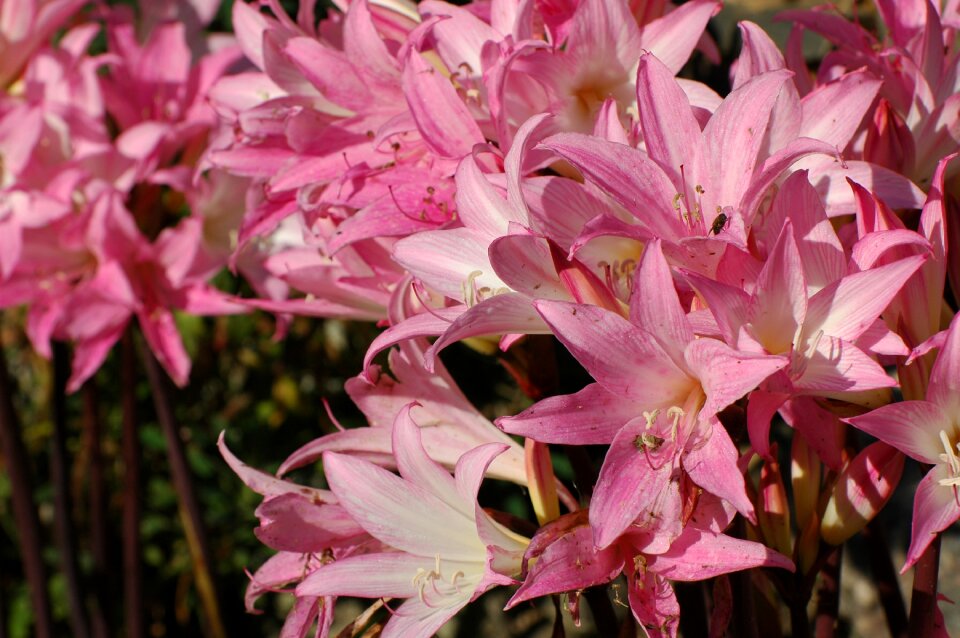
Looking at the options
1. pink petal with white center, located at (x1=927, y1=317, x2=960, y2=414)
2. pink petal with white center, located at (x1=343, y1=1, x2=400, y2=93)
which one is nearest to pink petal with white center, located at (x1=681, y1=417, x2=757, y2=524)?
pink petal with white center, located at (x1=927, y1=317, x2=960, y2=414)

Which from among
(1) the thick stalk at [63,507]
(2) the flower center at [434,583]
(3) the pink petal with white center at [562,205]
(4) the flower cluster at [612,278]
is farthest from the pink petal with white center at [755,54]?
(1) the thick stalk at [63,507]

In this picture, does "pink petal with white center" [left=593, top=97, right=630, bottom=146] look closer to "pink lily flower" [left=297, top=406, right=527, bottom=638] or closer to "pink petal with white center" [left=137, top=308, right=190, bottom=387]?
"pink lily flower" [left=297, top=406, right=527, bottom=638]

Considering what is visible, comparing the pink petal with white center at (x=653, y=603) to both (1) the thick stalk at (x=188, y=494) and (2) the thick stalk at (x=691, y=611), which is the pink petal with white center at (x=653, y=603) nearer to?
(2) the thick stalk at (x=691, y=611)

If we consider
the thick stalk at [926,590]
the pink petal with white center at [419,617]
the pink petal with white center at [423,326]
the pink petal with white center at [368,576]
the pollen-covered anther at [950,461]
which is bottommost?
the pink petal with white center at [419,617]

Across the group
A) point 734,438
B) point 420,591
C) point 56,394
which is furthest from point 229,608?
point 734,438

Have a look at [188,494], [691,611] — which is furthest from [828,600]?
[188,494]

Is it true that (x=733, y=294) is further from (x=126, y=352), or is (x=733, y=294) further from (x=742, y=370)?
(x=126, y=352)
